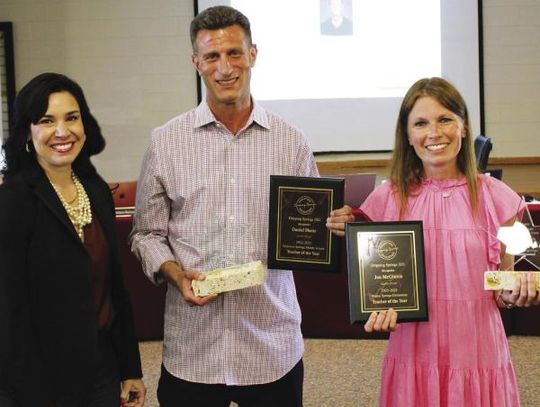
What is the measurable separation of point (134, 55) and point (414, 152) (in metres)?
4.71

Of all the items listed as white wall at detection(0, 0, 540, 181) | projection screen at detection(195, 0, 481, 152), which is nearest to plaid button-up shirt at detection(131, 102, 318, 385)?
projection screen at detection(195, 0, 481, 152)

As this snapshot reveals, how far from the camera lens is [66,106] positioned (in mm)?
1899

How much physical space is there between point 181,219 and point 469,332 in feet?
2.68

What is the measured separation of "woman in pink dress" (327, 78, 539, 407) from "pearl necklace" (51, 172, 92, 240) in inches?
25.2

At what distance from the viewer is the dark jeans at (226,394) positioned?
6.70 ft

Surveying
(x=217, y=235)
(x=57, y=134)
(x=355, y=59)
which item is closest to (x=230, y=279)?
(x=217, y=235)

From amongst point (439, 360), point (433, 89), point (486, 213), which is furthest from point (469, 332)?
point (433, 89)

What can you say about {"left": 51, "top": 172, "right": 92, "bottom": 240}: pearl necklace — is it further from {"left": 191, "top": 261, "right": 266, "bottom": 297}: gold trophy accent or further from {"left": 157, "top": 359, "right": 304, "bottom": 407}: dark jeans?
{"left": 157, "top": 359, "right": 304, "bottom": 407}: dark jeans

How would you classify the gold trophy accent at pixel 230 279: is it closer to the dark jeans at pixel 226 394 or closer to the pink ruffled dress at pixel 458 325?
the dark jeans at pixel 226 394

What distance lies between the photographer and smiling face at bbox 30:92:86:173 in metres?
1.86

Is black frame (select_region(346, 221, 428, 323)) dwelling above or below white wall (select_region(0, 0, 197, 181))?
below

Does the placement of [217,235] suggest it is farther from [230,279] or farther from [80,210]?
[80,210]

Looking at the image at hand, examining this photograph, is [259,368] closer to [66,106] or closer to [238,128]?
[238,128]

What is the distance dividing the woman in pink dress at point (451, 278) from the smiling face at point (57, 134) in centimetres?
71
